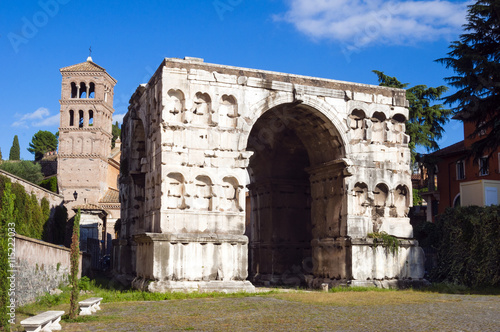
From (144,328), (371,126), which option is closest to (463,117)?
(371,126)

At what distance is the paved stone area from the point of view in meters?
9.41

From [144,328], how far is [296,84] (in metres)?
10.4

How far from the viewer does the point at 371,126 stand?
18547 millimetres

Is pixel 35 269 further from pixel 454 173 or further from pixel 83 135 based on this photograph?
pixel 83 135

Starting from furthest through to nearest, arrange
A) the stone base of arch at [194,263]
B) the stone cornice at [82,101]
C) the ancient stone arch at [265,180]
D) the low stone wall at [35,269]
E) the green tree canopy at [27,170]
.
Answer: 1. the green tree canopy at [27,170]
2. the stone cornice at [82,101]
3. the ancient stone arch at [265,180]
4. the stone base of arch at [194,263]
5. the low stone wall at [35,269]

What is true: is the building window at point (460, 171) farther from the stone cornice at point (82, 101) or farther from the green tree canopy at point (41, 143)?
the green tree canopy at point (41, 143)

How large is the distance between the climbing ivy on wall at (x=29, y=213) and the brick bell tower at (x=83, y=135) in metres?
26.2

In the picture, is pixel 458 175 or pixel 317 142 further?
pixel 458 175

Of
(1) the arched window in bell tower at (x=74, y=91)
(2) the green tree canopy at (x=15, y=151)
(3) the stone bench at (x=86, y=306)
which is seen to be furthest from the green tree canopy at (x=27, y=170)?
(3) the stone bench at (x=86, y=306)

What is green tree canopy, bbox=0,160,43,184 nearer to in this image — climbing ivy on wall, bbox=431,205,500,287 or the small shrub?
the small shrub

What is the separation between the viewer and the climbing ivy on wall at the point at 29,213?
23641 millimetres

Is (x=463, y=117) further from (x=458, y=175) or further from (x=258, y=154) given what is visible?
(x=458, y=175)

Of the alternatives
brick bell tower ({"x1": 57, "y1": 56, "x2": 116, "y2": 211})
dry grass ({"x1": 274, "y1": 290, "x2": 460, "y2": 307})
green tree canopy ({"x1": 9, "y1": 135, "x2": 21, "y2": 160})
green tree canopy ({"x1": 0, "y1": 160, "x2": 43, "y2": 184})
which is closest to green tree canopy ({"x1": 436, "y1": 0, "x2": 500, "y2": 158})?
dry grass ({"x1": 274, "y1": 290, "x2": 460, "y2": 307})

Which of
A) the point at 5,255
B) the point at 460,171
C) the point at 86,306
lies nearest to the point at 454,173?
the point at 460,171
